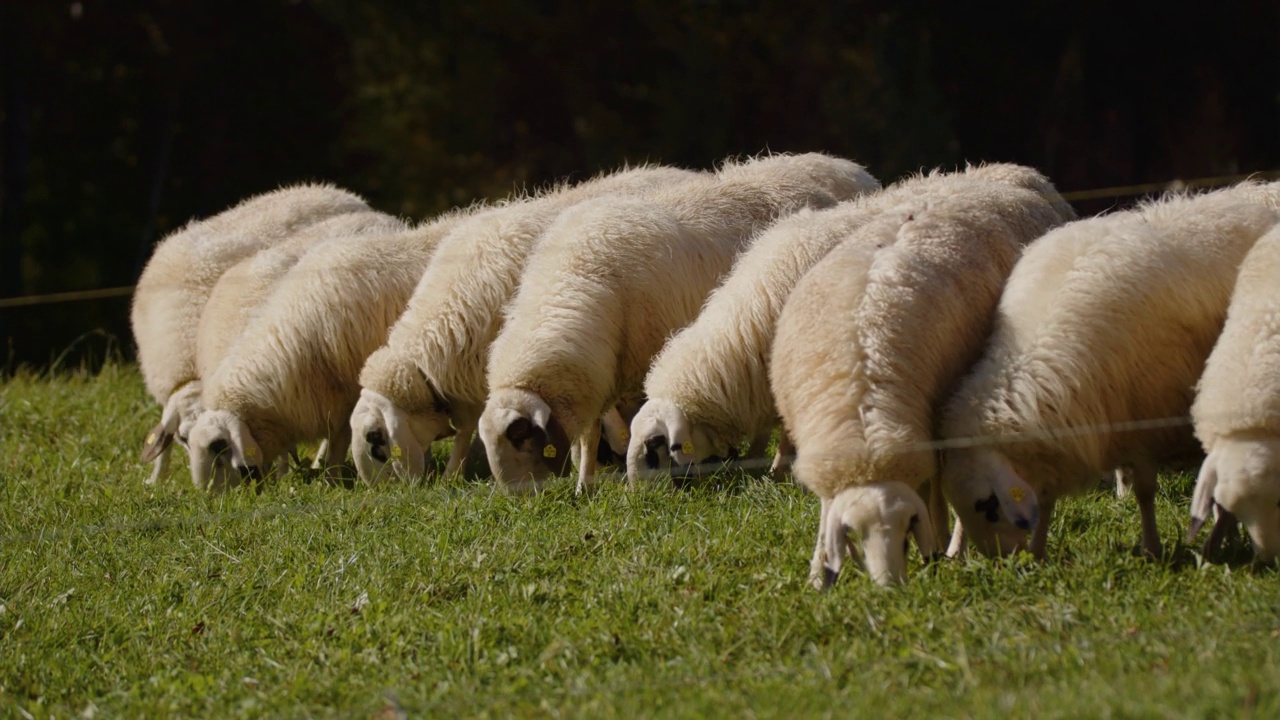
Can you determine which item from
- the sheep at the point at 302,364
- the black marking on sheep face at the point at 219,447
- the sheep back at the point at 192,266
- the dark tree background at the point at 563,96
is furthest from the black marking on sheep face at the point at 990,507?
the dark tree background at the point at 563,96

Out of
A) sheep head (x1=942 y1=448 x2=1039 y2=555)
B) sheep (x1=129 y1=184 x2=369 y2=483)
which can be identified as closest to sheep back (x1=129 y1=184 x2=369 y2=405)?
sheep (x1=129 y1=184 x2=369 y2=483)

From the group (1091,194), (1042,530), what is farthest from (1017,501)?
(1091,194)

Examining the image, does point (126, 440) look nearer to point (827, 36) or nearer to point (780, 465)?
point (780, 465)

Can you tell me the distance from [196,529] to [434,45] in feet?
37.6

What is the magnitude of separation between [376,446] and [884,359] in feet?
9.55

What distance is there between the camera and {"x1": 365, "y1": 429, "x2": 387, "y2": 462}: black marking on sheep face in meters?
7.14

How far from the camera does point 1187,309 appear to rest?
521 centimetres

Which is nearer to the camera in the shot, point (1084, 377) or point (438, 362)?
point (1084, 377)

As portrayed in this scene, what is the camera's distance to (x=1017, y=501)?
4.83 meters

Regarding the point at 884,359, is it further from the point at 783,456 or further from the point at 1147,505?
the point at 783,456

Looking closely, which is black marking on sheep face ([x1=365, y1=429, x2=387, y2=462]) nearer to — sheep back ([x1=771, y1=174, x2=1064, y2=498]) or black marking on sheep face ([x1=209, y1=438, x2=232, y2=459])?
black marking on sheep face ([x1=209, y1=438, x2=232, y2=459])

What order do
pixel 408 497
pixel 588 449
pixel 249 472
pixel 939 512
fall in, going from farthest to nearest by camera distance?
pixel 249 472 < pixel 588 449 < pixel 408 497 < pixel 939 512

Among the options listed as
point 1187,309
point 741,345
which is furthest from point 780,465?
point 1187,309

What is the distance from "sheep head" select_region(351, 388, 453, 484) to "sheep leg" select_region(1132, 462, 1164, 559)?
3328 mm
